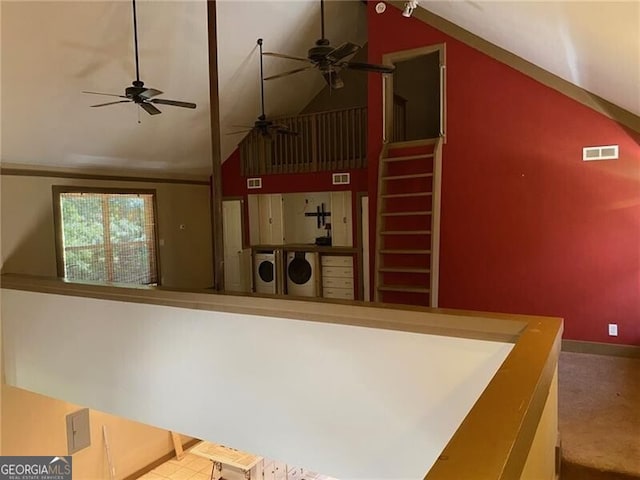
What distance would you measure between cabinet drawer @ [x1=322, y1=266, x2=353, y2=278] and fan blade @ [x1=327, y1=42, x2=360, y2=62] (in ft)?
12.7

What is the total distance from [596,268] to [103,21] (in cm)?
538

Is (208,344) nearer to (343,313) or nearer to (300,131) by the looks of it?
(343,313)

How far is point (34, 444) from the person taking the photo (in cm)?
541

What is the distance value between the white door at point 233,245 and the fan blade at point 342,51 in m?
4.57

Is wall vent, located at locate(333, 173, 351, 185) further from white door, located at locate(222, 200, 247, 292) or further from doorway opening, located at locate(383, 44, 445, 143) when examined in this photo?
white door, located at locate(222, 200, 247, 292)

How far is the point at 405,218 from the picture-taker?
5371 mm

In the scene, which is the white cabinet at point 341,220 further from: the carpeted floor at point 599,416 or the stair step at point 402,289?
the carpeted floor at point 599,416

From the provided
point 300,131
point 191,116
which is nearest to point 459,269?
point 300,131

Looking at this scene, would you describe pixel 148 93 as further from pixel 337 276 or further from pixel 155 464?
pixel 155 464

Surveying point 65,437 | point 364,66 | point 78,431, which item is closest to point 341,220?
point 364,66

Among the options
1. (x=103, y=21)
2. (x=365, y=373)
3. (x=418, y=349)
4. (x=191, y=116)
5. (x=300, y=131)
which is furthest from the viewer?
(x=300, y=131)

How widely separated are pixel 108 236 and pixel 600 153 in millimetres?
6320

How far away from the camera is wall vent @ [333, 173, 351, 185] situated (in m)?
7.39

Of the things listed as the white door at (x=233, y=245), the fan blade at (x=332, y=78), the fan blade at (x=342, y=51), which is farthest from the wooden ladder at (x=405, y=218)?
the white door at (x=233, y=245)
